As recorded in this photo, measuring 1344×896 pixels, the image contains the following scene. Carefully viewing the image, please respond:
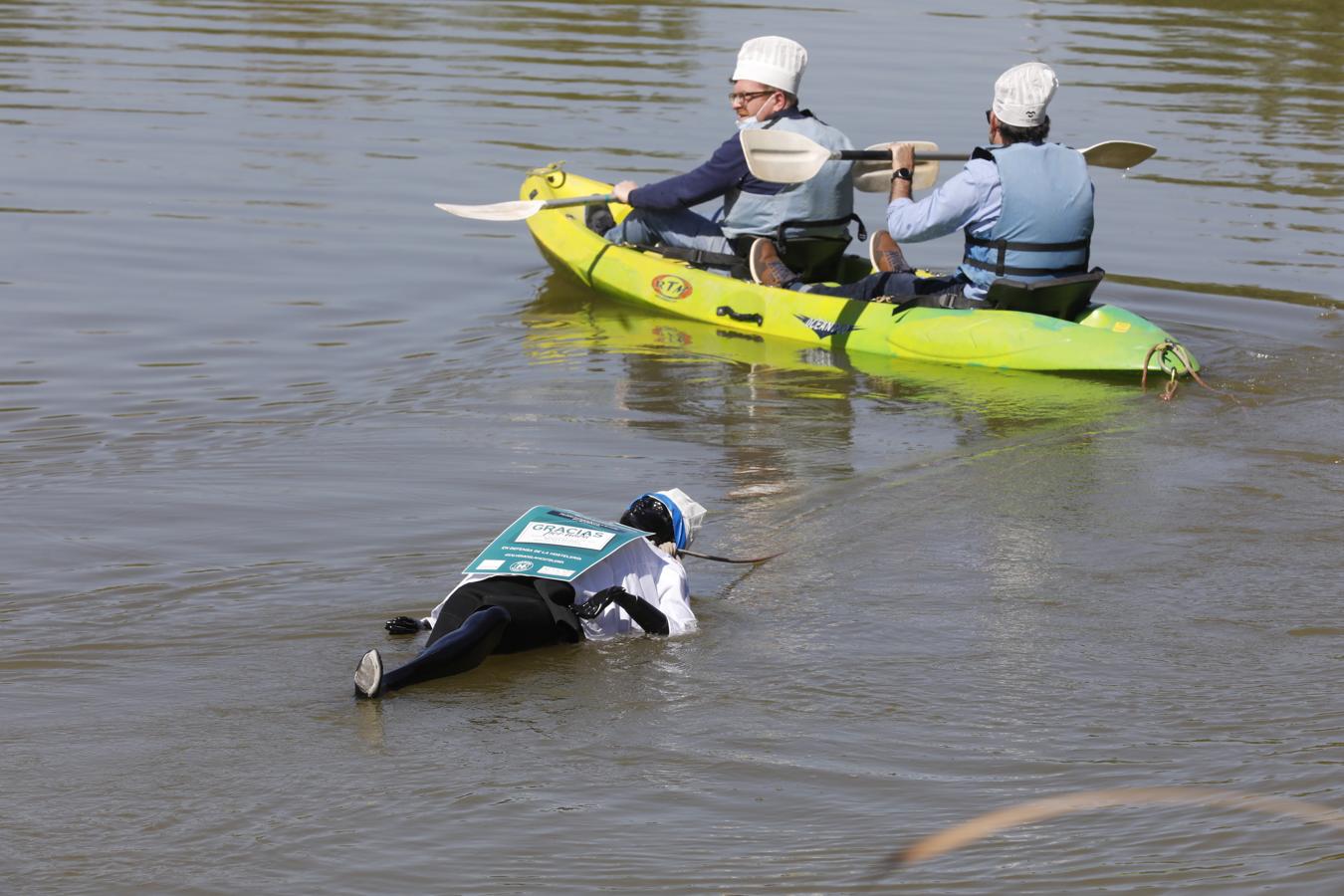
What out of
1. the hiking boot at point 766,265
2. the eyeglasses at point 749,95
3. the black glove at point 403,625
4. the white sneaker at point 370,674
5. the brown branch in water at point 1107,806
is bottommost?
the brown branch in water at point 1107,806

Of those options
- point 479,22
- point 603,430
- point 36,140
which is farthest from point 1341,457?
point 479,22

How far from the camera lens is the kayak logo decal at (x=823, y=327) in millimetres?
10422

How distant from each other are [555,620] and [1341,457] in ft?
13.6

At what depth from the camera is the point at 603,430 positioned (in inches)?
342

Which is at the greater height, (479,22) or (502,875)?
(479,22)

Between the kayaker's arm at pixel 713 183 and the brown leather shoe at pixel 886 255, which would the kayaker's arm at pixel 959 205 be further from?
the kayaker's arm at pixel 713 183

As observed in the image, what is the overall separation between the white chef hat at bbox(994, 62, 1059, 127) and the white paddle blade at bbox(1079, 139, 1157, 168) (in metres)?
1.29

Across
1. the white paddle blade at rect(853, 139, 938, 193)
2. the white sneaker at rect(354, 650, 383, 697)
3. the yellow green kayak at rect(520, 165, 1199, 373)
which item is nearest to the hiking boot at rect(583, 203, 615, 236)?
the yellow green kayak at rect(520, 165, 1199, 373)

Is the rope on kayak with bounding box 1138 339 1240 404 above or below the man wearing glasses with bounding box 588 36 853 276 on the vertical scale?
below

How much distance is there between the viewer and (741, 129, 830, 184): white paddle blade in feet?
33.6

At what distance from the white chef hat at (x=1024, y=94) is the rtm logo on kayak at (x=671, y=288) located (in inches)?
106

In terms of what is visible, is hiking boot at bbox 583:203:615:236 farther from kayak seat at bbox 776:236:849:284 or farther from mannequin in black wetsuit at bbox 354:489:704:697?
mannequin in black wetsuit at bbox 354:489:704:697

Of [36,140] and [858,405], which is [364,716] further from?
[36,140]

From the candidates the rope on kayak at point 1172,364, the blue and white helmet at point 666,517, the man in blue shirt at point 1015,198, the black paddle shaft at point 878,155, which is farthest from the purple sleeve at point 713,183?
the blue and white helmet at point 666,517
